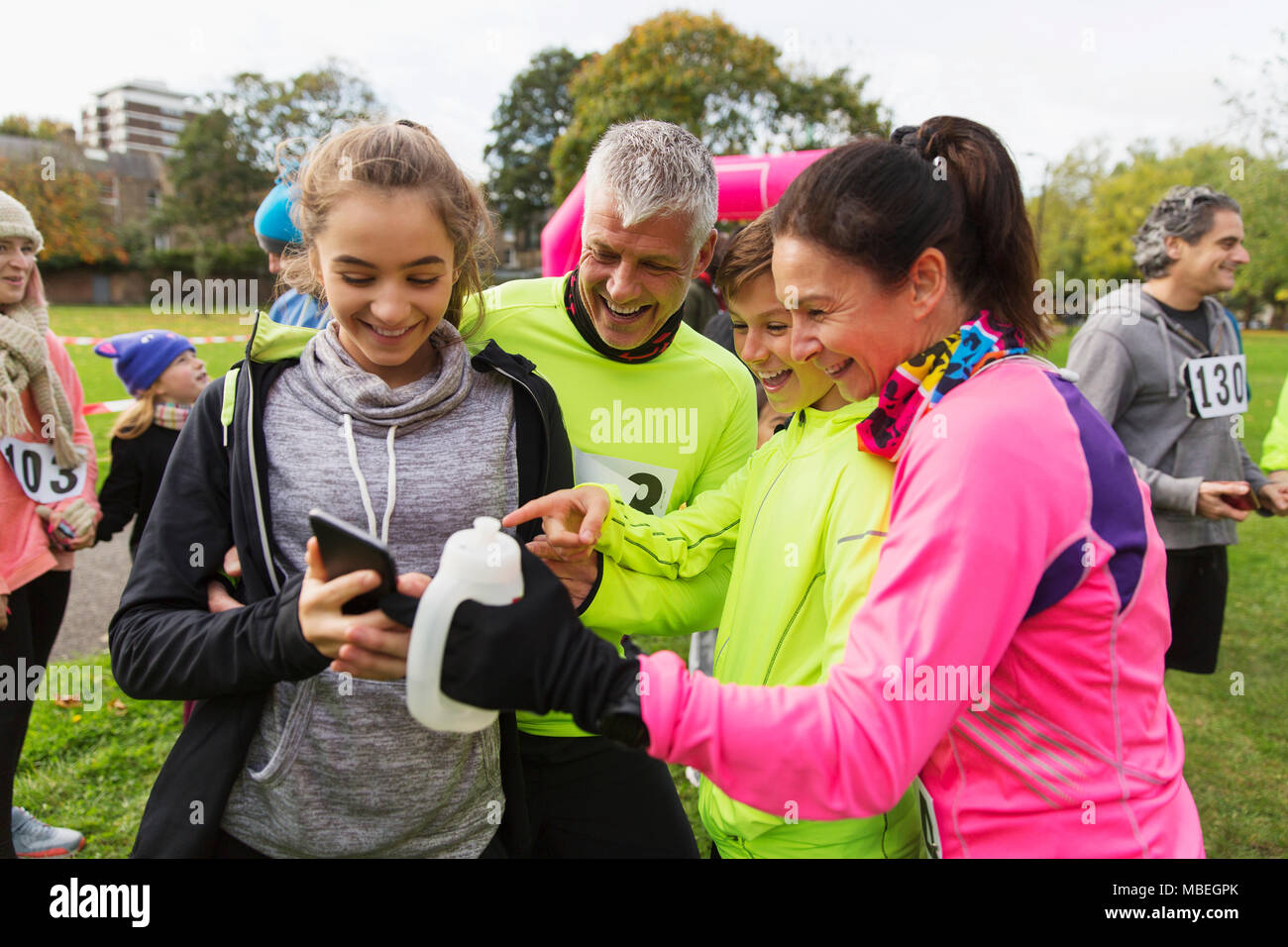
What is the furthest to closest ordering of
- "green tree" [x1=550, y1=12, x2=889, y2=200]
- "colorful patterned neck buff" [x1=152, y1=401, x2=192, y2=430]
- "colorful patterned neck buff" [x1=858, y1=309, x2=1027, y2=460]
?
"green tree" [x1=550, y1=12, x2=889, y2=200] < "colorful patterned neck buff" [x1=152, y1=401, x2=192, y2=430] < "colorful patterned neck buff" [x1=858, y1=309, x2=1027, y2=460]

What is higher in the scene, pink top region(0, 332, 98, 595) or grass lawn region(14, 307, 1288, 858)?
pink top region(0, 332, 98, 595)

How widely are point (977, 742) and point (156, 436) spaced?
3.89 meters

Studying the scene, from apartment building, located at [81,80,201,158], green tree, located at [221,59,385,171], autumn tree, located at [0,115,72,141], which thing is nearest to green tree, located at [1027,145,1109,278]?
green tree, located at [221,59,385,171]

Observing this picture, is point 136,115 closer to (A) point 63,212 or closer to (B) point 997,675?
(A) point 63,212

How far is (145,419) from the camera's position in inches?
160

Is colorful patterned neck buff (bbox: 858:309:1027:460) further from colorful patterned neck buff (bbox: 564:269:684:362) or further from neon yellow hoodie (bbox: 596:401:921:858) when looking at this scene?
colorful patterned neck buff (bbox: 564:269:684:362)

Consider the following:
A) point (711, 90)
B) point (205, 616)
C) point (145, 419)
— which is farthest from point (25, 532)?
point (711, 90)

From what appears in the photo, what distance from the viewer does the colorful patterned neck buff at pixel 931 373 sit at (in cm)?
142

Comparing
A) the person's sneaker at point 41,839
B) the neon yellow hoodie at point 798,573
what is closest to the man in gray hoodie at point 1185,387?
the neon yellow hoodie at point 798,573

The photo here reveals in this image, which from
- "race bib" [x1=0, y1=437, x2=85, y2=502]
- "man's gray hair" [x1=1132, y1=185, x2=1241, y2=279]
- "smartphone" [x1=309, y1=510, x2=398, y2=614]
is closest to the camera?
"smartphone" [x1=309, y1=510, x2=398, y2=614]

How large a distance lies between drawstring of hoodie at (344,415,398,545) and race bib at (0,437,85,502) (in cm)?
246

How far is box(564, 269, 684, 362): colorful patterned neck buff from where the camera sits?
7.57 feet

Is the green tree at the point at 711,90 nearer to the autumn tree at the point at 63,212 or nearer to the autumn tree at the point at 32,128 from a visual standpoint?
the autumn tree at the point at 63,212

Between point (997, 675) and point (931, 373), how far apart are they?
521 millimetres
